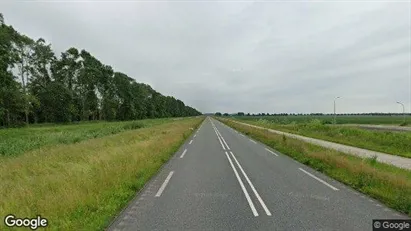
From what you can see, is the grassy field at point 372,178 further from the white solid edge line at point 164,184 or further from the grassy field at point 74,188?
the grassy field at point 74,188

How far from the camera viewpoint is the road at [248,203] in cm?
592

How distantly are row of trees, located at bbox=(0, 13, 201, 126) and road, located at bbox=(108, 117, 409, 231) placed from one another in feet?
117

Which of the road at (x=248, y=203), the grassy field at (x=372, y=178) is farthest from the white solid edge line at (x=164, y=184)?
the grassy field at (x=372, y=178)

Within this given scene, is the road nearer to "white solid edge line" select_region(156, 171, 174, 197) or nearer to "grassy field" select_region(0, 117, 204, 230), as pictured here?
"white solid edge line" select_region(156, 171, 174, 197)

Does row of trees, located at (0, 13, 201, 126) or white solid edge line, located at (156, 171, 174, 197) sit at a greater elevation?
row of trees, located at (0, 13, 201, 126)

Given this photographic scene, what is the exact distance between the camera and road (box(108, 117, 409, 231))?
592 centimetres

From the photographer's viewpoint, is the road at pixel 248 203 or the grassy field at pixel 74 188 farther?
the grassy field at pixel 74 188

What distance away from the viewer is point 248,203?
24.3 feet

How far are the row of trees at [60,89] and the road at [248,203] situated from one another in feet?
117

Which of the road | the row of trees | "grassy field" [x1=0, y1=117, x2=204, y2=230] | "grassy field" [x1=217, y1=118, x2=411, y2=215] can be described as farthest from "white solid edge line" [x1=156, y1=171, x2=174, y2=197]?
the row of trees

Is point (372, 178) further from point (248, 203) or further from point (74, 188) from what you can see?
point (74, 188)

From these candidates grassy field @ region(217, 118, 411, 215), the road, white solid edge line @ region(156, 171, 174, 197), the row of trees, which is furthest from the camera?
the row of trees

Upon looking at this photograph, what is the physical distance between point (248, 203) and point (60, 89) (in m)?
64.1

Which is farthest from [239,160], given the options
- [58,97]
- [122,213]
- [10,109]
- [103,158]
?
[58,97]
